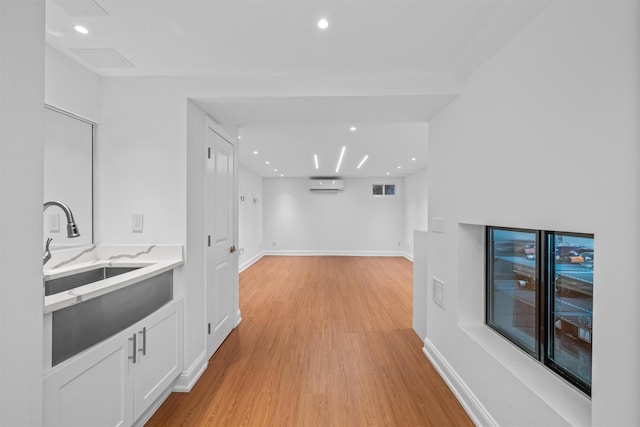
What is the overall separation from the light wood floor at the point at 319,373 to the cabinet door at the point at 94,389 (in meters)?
0.44

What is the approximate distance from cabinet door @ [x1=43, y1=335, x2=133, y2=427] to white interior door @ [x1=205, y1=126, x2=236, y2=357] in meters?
0.94

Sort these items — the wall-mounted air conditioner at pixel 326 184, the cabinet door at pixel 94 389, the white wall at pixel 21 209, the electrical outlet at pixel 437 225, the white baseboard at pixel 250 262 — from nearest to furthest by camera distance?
the white wall at pixel 21 209 < the cabinet door at pixel 94 389 < the electrical outlet at pixel 437 225 < the white baseboard at pixel 250 262 < the wall-mounted air conditioner at pixel 326 184

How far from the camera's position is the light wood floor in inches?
71.8

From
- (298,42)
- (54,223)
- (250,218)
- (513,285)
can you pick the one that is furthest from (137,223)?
(250,218)

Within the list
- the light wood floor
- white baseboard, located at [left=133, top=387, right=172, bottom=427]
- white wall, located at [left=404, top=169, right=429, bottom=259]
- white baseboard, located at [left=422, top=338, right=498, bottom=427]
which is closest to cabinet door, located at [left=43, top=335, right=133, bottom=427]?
white baseboard, located at [left=133, top=387, right=172, bottom=427]

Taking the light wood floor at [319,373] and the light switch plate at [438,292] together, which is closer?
the light wood floor at [319,373]

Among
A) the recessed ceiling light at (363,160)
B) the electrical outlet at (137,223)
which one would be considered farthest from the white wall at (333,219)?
the electrical outlet at (137,223)

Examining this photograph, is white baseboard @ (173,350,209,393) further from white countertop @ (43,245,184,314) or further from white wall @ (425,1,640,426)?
Answer: white wall @ (425,1,640,426)

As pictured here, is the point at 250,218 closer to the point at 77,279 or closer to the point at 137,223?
the point at 137,223

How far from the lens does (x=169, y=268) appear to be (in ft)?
6.40

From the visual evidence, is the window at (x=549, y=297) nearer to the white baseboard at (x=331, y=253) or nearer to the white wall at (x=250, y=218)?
the white wall at (x=250, y=218)

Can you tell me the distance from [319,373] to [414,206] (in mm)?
6124

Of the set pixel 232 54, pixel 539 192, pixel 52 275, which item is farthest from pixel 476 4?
pixel 52 275

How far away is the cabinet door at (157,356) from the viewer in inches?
64.9
